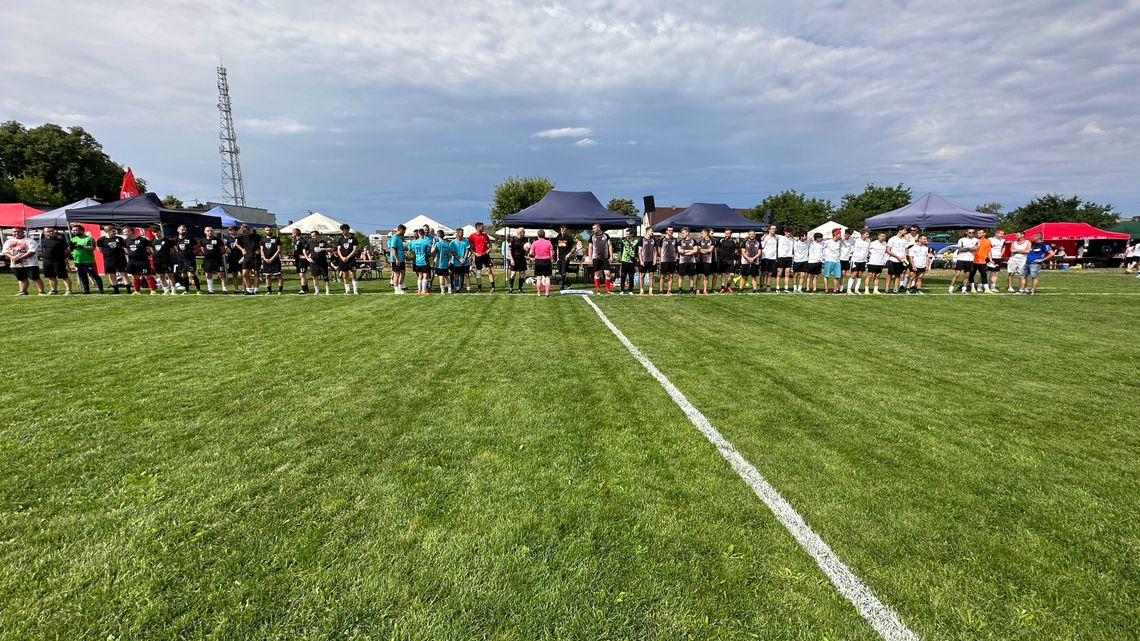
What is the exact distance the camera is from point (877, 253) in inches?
546

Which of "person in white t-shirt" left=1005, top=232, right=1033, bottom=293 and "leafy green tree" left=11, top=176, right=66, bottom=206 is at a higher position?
"leafy green tree" left=11, top=176, right=66, bottom=206

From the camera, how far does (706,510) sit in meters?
2.65

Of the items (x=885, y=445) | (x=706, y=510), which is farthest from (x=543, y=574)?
(x=885, y=445)

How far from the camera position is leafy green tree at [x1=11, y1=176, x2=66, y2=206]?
119 feet

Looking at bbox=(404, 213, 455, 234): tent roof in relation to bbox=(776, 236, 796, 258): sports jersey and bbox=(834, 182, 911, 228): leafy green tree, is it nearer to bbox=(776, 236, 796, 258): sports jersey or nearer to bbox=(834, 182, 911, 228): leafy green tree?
bbox=(776, 236, 796, 258): sports jersey

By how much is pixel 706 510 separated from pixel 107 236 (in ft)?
53.6

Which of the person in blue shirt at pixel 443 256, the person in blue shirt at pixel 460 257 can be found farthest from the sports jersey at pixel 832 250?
the person in blue shirt at pixel 443 256

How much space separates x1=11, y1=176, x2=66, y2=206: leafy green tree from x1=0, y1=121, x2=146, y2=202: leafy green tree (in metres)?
3.77

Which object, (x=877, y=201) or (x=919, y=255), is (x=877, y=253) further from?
(x=877, y=201)

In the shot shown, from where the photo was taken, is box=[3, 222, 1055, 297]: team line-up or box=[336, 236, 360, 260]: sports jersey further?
box=[336, 236, 360, 260]: sports jersey

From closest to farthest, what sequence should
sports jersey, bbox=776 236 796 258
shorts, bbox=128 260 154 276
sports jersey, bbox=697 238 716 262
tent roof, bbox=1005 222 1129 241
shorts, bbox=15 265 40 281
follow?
shorts, bbox=15 265 40 281 < shorts, bbox=128 260 154 276 < sports jersey, bbox=697 238 716 262 < sports jersey, bbox=776 236 796 258 < tent roof, bbox=1005 222 1129 241

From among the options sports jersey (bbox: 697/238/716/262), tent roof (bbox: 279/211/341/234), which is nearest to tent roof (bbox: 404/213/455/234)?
tent roof (bbox: 279/211/341/234)

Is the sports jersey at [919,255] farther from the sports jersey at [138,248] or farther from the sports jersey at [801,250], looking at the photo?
the sports jersey at [138,248]

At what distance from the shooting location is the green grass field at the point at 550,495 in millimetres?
1954
